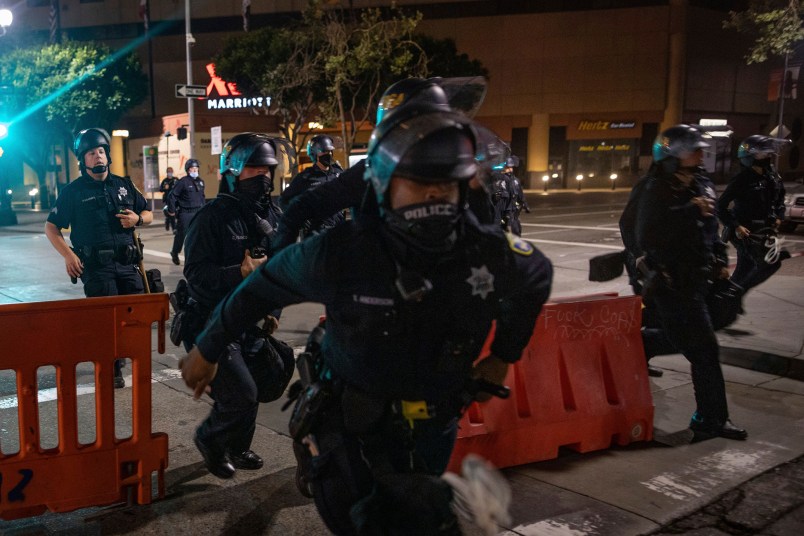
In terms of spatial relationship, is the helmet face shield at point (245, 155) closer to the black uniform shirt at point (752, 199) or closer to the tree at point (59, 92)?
the black uniform shirt at point (752, 199)

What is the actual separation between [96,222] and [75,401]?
282 cm

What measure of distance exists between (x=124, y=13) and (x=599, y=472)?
47156 mm

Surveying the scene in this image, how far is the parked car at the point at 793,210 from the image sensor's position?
17.0m

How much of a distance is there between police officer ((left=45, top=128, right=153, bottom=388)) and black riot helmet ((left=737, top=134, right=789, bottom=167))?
19.5 feet

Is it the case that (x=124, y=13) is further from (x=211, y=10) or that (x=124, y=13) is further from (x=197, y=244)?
(x=197, y=244)

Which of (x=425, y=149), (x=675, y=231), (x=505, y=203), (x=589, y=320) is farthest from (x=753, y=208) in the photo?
(x=425, y=149)

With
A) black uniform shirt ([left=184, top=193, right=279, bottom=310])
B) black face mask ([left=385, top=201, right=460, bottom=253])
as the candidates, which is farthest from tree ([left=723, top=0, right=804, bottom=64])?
black face mask ([left=385, top=201, right=460, bottom=253])

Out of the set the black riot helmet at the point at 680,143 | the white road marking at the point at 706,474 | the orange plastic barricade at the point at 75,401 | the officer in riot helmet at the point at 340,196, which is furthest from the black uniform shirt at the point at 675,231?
the orange plastic barricade at the point at 75,401

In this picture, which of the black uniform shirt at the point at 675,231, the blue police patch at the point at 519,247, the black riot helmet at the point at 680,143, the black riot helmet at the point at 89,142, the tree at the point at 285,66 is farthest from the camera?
the tree at the point at 285,66

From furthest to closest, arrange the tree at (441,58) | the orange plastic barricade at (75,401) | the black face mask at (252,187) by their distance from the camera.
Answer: the tree at (441,58), the black face mask at (252,187), the orange plastic barricade at (75,401)

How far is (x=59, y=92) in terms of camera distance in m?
33.1

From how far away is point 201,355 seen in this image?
2576mm

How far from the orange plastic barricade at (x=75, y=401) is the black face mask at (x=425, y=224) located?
183cm

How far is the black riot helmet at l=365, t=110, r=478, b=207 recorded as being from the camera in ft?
7.04
